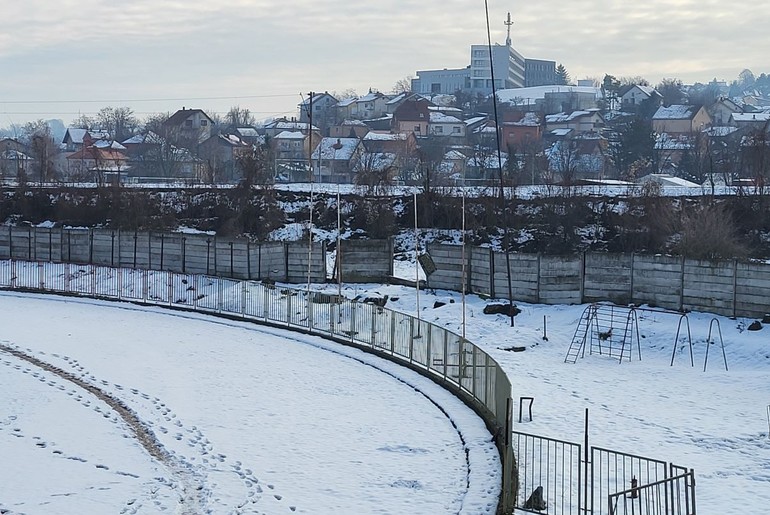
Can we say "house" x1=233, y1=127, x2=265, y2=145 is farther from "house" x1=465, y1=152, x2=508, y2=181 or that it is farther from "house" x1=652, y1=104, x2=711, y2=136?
"house" x1=652, y1=104, x2=711, y2=136

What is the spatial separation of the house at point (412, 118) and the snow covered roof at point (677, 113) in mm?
33333

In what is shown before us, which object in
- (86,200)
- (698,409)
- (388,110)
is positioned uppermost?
(388,110)

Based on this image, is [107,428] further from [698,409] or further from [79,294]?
[79,294]

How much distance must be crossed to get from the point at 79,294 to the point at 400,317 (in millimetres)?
16969

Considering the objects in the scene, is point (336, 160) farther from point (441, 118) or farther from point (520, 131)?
point (520, 131)

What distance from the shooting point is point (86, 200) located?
6431 centimetres

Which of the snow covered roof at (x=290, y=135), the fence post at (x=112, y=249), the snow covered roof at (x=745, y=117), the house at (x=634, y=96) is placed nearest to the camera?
the fence post at (x=112, y=249)

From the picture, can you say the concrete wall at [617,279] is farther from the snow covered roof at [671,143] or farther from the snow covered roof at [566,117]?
the snow covered roof at [566,117]

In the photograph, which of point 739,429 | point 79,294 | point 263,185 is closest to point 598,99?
point 263,185

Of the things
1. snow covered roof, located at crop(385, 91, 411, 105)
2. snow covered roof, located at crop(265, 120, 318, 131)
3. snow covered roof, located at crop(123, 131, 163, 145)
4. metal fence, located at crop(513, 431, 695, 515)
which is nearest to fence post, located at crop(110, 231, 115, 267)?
metal fence, located at crop(513, 431, 695, 515)

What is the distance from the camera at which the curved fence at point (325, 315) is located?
20375mm

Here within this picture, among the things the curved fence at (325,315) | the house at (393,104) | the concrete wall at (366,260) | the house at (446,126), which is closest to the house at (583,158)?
the house at (446,126)

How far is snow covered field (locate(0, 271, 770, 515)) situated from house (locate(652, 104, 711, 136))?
112 m

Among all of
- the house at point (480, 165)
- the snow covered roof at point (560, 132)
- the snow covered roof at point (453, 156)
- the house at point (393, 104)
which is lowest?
the house at point (480, 165)
